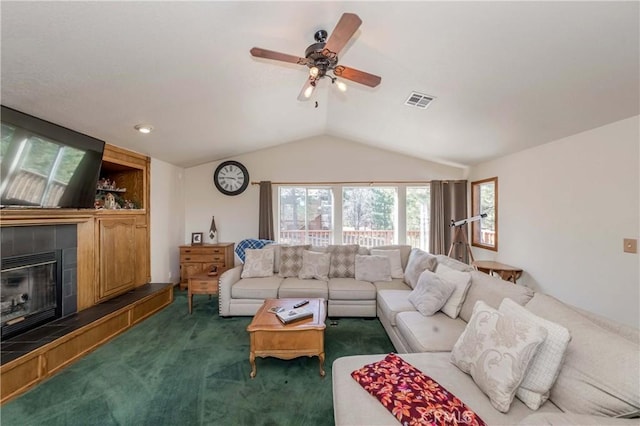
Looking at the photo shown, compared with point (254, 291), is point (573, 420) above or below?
above

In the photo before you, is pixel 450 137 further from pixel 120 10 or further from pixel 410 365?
pixel 120 10

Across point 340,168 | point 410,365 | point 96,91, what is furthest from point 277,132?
point 410,365

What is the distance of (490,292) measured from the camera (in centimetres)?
202

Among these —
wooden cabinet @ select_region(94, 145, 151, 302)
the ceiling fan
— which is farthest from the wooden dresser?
the ceiling fan

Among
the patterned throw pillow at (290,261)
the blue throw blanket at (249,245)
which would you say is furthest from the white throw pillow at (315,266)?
the blue throw blanket at (249,245)

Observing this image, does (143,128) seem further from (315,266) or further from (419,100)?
(419,100)

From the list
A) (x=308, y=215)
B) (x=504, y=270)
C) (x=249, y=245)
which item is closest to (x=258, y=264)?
(x=249, y=245)

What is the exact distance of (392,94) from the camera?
110 inches

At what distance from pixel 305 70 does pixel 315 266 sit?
2.42m

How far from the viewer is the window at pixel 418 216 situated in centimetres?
507

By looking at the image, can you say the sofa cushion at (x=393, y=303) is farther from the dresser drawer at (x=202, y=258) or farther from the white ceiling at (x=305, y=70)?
the dresser drawer at (x=202, y=258)

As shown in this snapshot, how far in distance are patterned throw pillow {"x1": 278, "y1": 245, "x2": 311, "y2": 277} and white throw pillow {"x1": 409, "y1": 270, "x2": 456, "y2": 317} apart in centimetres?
173

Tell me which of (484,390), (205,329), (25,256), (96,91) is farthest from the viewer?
(205,329)

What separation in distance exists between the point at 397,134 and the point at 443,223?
6.39 ft
